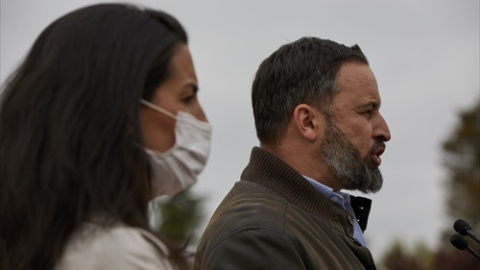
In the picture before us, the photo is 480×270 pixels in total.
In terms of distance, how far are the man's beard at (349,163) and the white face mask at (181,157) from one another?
1973mm

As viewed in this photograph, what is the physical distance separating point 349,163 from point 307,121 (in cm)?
25

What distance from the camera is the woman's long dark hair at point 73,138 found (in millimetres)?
2762

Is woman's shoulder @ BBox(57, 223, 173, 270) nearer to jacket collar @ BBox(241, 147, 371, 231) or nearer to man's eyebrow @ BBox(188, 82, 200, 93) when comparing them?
man's eyebrow @ BBox(188, 82, 200, 93)

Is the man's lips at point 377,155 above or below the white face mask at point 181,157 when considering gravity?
below

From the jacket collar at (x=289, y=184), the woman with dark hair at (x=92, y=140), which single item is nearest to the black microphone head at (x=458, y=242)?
the jacket collar at (x=289, y=184)

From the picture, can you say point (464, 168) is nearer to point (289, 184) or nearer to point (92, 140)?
point (289, 184)

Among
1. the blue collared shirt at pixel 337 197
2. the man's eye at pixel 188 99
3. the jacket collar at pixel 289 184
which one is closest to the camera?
the man's eye at pixel 188 99

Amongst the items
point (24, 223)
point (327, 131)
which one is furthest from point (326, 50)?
point (24, 223)

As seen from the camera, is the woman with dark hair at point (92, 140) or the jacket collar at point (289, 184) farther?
the jacket collar at point (289, 184)

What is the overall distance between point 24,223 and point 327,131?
249 centimetres

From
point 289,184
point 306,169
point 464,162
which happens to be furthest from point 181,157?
point 464,162

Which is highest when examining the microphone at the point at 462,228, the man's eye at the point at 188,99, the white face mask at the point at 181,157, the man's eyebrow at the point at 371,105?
the man's eye at the point at 188,99

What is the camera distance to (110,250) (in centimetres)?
270

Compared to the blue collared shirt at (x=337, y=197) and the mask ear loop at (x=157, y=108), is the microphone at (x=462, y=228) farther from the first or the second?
the mask ear loop at (x=157, y=108)
